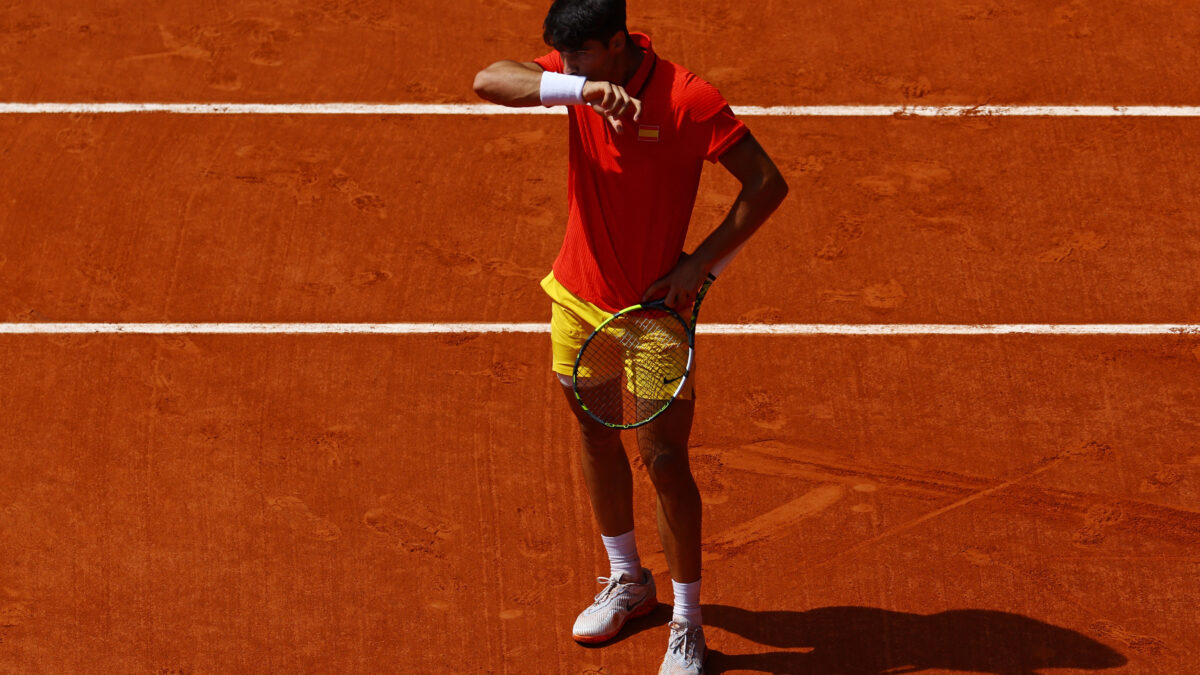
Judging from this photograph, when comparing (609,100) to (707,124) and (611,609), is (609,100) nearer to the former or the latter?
(707,124)

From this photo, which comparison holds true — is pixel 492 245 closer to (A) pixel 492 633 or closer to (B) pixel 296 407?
(B) pixel 296 407

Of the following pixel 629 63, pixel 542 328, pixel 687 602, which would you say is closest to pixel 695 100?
pixel 629 63

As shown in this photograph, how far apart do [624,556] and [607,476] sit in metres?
0.44

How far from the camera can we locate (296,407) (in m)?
7.30

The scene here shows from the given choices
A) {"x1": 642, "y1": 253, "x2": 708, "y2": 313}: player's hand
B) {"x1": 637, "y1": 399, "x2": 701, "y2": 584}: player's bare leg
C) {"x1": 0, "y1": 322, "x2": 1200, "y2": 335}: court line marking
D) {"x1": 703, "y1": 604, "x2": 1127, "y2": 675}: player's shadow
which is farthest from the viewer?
{"x1": 0, "y1": 322, "x2": 1200, "y2": 335}: court line marking

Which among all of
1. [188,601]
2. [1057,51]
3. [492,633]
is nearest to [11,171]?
[188,601]

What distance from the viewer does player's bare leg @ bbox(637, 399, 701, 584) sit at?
5.45 m

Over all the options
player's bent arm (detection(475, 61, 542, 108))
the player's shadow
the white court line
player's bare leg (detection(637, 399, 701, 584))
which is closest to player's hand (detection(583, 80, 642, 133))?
player's bent arm (detection(475, 61, 542, 108))

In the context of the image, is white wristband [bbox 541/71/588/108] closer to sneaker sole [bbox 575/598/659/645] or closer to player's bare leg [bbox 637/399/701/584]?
player's bare leg [bbox 637/399/701/584]

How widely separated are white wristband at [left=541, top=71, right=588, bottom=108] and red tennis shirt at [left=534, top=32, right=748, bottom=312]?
0.67 feet

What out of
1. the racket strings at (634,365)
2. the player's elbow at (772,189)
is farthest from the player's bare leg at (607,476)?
the player's elbow at (772,189)

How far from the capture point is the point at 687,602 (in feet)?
19.1

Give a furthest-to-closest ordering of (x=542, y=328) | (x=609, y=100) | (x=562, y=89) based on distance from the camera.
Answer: (x=542, y=328), (x=562, y=89), (x=609, y=100)

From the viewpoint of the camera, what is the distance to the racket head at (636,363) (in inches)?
209
